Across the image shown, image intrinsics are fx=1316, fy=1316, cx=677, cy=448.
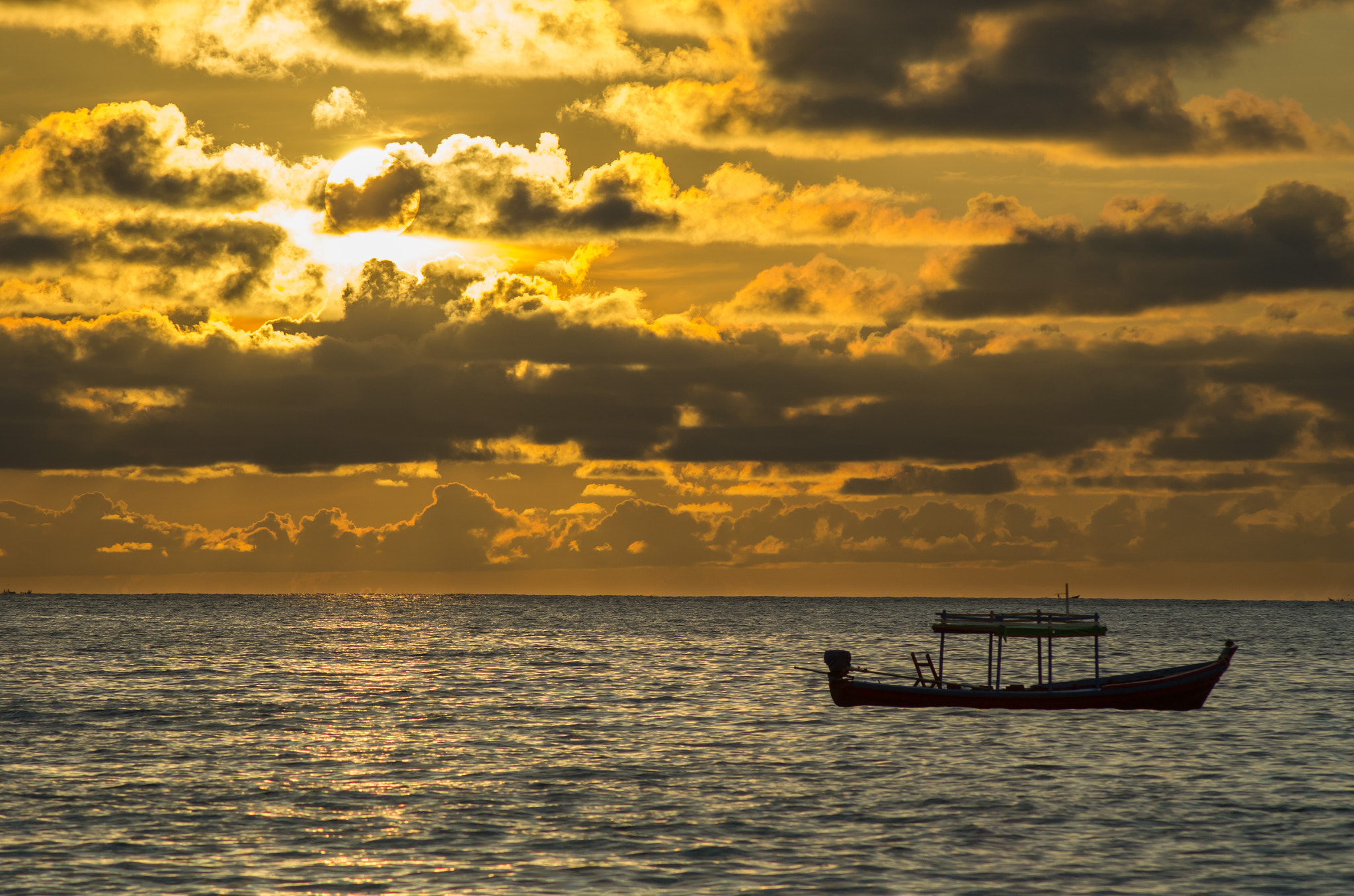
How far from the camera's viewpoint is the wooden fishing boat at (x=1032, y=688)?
5984cm

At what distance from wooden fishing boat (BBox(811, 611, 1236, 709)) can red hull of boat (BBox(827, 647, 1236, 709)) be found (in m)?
0.03

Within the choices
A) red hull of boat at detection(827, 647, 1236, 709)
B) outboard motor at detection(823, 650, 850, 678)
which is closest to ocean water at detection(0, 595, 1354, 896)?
red hull of boat at detection(827, 647, 1236, 709)

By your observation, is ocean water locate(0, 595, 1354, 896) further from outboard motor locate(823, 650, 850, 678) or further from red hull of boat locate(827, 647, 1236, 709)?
outboard motor locate(823, 650, 850, 678)

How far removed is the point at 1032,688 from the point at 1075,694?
6.37 feet

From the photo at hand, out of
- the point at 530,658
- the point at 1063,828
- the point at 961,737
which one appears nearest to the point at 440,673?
the point at 530,658

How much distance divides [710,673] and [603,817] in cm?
5964

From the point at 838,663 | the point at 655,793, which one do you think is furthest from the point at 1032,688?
the point at 655,793

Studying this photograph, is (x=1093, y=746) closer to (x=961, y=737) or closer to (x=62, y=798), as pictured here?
(x=961, y=737)

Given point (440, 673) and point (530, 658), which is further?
point (530, 658)

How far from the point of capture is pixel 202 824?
1453 inches

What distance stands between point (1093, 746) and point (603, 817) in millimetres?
24668

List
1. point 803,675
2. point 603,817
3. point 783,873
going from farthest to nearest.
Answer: point 803,675 → point 603,817 → point 783,873

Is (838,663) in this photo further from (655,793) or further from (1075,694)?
(655,793)

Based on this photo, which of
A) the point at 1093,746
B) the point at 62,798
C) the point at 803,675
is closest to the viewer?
the point at 62,798
